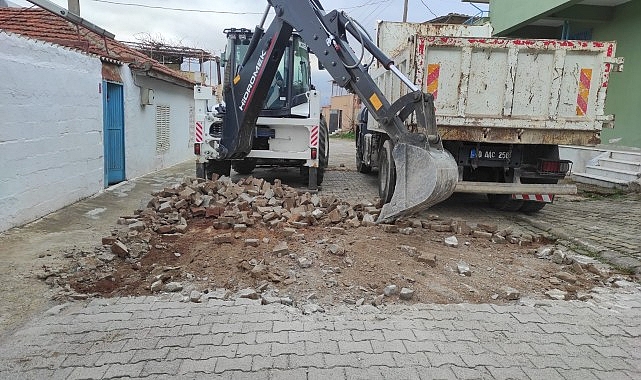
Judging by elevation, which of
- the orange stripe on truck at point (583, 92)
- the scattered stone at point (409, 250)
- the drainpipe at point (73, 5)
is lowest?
the scattered stone at point (409, 250)

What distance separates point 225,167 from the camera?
33.2 feet

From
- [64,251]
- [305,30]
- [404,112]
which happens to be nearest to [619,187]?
[404,112]

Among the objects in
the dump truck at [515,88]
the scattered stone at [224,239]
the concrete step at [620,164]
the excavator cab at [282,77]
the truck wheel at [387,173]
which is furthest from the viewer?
the concrete step at [620,164]

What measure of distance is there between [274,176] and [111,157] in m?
3.74

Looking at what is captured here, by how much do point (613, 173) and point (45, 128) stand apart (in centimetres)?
1144

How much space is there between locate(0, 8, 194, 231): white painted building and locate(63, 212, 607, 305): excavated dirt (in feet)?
7.70

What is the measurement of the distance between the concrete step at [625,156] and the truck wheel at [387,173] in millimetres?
5969

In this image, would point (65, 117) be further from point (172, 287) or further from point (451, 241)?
point (451, 241)

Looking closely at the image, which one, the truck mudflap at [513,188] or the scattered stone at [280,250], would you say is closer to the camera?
the scattered stone at [280,250]

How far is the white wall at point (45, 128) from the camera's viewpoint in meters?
6.19

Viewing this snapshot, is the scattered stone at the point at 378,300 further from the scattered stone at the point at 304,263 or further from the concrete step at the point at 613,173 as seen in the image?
the concrete step at the point at 613,173

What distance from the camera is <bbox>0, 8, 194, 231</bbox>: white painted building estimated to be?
20.7ft

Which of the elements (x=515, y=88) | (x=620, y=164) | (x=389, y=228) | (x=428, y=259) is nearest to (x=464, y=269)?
(x=428, y=259)

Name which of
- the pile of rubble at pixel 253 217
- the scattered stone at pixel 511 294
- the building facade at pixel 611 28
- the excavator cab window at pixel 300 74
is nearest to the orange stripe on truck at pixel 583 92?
the pile of rubble at pixel 253 217
